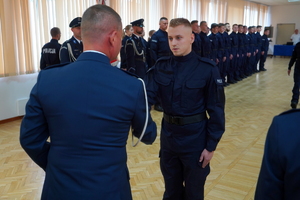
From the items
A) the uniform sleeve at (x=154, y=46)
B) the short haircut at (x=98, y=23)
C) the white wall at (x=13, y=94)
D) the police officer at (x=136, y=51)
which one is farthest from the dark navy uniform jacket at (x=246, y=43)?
the short haircut at (x=98, y=23)

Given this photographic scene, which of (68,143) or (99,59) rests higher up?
(99,59)

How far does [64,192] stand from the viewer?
1.20 meters

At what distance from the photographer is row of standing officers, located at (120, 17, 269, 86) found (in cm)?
604

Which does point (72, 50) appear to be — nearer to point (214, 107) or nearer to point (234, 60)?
point (214, 107)

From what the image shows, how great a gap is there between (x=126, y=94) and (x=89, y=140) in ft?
0.80

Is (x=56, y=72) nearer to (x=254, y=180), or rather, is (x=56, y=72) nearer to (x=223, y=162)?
(x=254, y=180)

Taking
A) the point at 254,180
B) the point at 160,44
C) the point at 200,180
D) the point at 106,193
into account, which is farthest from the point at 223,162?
the point at 160,44

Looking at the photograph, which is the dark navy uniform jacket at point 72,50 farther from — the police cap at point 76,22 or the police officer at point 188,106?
the police officer at point 188,106

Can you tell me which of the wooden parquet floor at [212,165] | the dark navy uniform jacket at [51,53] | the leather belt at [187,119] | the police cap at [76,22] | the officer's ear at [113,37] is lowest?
the wooden parquet floor at [212,165]

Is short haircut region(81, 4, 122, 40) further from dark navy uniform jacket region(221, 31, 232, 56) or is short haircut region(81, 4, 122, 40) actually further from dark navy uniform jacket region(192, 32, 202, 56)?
dark navy uniform jacket region(221, 31, 232, 56)

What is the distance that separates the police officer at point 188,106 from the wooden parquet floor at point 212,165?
0.94 m

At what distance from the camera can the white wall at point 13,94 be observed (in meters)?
5.30

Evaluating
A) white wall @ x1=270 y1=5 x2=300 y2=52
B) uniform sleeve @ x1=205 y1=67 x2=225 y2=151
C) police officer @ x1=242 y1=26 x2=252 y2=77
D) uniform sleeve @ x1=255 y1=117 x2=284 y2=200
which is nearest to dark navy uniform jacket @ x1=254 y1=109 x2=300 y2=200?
uniform sleeve @ x1=255 y1=117 x2=284 y2=200

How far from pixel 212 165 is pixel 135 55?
3232mm
